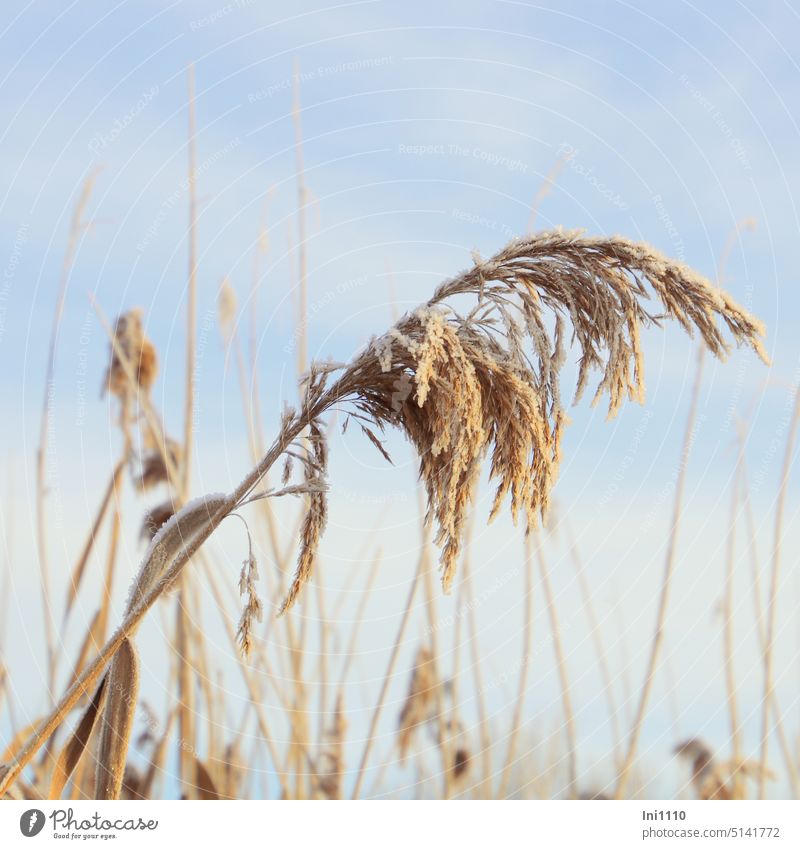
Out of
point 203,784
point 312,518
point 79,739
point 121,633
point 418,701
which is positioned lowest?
point 203,784

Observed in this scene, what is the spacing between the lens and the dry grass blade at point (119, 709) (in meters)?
1.74

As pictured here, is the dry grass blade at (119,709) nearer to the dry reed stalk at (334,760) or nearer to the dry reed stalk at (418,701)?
the dry reed stalk at (334,760)

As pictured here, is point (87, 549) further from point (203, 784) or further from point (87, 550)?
point (203, 784)

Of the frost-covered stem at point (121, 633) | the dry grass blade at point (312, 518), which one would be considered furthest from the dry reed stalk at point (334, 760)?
the frost-covered stem at point (121, 633)

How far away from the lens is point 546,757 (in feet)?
13.0

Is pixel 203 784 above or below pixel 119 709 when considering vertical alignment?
below

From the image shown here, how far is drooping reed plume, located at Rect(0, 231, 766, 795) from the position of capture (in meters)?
1.76

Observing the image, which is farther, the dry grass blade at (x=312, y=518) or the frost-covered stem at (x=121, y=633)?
the dry grass blade at (x=312, y=518)

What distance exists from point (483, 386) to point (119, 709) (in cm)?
94

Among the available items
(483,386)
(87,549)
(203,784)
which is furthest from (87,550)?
(483,386)

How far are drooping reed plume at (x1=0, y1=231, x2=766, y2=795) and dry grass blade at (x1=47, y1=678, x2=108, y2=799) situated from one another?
41 millimetres

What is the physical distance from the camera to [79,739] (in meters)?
1.79

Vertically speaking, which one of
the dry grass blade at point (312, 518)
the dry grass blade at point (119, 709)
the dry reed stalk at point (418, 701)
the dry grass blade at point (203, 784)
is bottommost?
the dry grass blade at point (203, 784)
